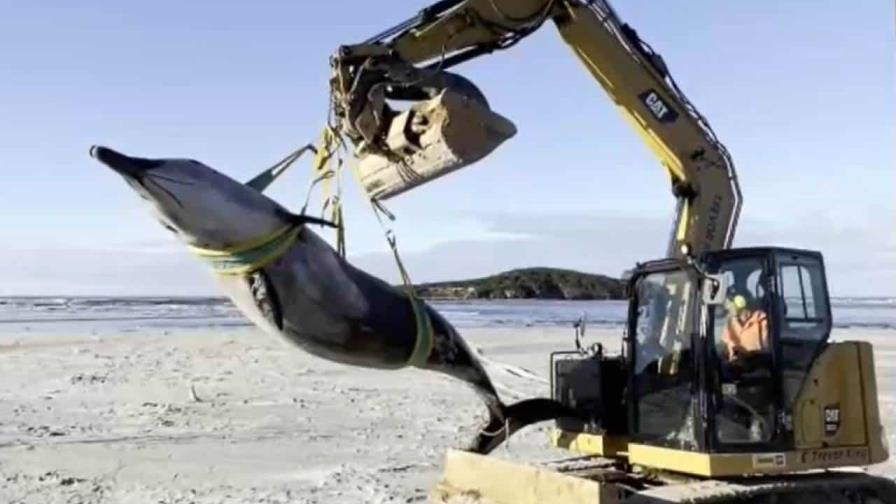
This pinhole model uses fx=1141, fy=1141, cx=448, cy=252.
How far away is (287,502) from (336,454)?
2.87 m

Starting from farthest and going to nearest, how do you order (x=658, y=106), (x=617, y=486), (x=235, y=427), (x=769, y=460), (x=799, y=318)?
1. (x=235, y=427)
2. (x=658, y=106)
3. (x=799, y=318)
4. (x=769, y=460)
5. (x=617, y=486)

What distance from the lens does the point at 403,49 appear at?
8.67 meters

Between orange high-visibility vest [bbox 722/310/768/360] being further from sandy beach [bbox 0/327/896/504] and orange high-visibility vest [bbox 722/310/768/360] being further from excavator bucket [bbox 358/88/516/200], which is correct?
sandy beach [bbox 0/327/896/504]

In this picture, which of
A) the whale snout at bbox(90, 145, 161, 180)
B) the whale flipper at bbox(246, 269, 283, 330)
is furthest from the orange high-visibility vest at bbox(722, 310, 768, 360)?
the whale snout at bbox(90, 145, 161, 180)

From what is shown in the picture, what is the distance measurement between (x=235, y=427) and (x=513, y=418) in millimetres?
8552

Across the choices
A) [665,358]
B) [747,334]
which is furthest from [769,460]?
[665,358]

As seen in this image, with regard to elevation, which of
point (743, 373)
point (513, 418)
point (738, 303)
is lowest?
point (513, 418)

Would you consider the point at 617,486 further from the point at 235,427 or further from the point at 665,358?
the point at 235,427

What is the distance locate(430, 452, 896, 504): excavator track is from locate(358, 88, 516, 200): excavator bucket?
7.18 ft

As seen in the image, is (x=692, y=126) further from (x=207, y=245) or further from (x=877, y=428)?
(x=207, y=245)

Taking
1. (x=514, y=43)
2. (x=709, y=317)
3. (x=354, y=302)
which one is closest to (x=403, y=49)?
(x=514, y=43)

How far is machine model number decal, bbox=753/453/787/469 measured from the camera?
25.5 feet

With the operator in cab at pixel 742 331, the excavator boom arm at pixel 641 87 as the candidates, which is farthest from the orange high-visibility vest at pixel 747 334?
the excavator boom arm at pixel 641 87

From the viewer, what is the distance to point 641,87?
9258mm
